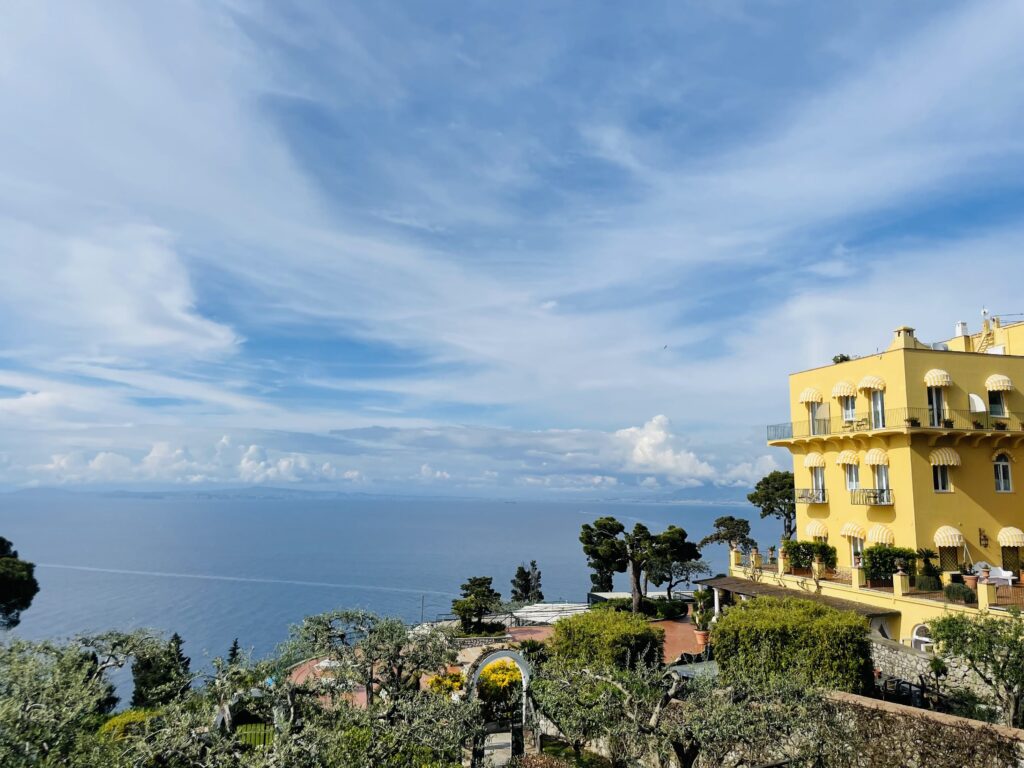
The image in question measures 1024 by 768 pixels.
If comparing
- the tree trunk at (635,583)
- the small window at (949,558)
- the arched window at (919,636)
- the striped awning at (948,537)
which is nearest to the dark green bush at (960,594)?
the arched window at (919,636)

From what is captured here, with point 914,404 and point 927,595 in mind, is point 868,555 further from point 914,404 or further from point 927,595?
point 914,404

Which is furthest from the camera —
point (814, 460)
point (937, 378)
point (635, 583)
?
point (635, 583)

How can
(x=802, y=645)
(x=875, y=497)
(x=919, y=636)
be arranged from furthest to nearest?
(x=875, y=497), (x=919, y=636), (x=802, y=645)

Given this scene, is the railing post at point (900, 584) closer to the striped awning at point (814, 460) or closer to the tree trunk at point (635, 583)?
the striped awning at point (814, 460)

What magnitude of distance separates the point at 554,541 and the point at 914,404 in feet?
526

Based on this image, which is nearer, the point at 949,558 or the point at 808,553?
the point at 949,558

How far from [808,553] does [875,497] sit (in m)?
3.49

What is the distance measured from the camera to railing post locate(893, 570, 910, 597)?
71.3 feet

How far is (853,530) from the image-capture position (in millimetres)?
25438

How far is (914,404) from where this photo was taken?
23922 millimetres

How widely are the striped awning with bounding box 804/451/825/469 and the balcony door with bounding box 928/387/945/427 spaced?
183 inches

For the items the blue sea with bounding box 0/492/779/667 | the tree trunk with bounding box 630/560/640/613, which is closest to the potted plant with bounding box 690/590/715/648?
the tree trunk with bounding box 630/560/640/613

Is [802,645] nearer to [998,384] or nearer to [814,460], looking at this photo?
[814,460]

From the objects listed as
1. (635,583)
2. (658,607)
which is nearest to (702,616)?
(658,607)
